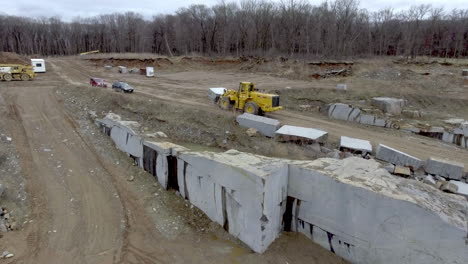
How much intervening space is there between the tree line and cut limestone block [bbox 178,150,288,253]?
38.6m

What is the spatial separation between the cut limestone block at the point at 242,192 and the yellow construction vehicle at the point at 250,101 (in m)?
7.93

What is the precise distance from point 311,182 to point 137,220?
14.9ft

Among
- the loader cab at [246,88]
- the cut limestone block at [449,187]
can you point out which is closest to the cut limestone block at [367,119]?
the loader cab at [246,88]

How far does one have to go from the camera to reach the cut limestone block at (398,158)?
37.2ft

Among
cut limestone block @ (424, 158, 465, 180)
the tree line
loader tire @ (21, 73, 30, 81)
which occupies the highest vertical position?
the tree line

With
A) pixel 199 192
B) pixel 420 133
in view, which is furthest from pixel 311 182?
pixel 420 133

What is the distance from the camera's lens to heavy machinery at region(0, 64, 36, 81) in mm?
25281

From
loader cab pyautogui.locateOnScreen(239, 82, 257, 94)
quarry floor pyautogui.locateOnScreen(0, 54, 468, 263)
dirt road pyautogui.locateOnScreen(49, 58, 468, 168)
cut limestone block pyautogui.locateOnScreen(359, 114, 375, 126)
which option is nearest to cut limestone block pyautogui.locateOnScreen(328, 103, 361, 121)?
cut limestone block pyautogui.locateOnScreen(359, 114, 375, 126)

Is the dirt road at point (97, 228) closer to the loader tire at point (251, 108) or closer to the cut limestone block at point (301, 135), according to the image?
the cut limestone block at point (301, 135)

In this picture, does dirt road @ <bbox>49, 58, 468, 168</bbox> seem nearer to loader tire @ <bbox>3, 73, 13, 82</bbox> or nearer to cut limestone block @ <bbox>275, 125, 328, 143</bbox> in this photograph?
cut limestone block @ <bbox>275, 125, 328, 143</bbox>

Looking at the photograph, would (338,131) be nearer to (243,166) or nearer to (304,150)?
(304,150)

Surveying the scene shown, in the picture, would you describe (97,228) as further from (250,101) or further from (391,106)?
(391,106)

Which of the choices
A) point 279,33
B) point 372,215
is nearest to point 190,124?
point 372,215

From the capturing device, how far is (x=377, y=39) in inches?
2271
